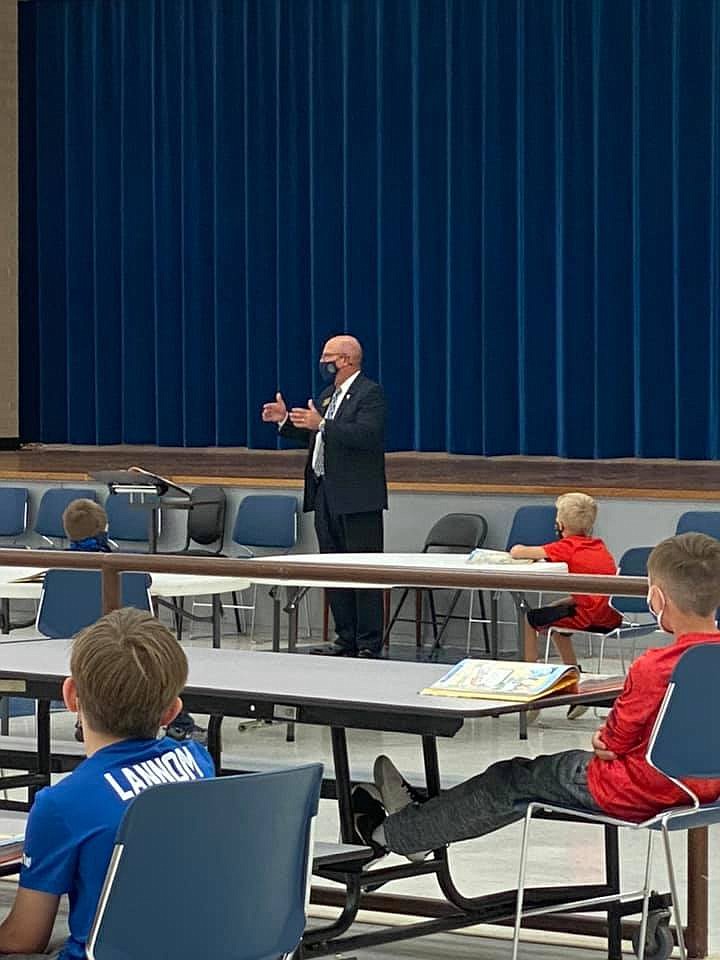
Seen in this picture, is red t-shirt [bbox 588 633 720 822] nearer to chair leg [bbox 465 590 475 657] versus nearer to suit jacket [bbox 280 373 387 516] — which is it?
suit jacket [bbox 280 373 387 516]

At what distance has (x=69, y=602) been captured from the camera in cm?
592

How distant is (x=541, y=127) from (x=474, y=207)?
77cm

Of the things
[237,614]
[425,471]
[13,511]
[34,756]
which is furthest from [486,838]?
[425,471]

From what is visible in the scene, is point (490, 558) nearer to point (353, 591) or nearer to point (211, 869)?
point (353, 591)

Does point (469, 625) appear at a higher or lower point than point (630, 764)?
lower

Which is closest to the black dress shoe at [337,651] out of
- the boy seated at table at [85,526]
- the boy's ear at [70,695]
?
the boy seated at table at [85,526]

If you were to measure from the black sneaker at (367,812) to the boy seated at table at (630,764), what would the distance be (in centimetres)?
17

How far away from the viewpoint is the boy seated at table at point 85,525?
698cm

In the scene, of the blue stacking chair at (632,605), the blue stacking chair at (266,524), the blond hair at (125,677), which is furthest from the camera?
the blue stacking chair at (266,524)

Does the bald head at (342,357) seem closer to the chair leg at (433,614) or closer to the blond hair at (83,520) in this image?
the chair leg at (433,614)

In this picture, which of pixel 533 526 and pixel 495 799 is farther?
pixel 533 526

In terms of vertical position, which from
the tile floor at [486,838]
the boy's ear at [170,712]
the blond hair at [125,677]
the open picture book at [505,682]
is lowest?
the tile floor at [486,838]

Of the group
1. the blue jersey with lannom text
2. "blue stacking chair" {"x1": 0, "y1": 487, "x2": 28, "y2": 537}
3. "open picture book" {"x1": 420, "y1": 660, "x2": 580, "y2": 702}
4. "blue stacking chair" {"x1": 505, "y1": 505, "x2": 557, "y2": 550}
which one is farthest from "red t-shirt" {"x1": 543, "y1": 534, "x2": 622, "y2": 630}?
the blue jersey with lannom text

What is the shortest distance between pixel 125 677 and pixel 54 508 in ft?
26.4
